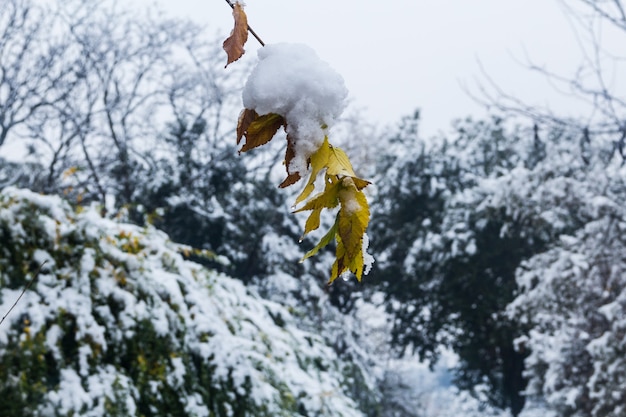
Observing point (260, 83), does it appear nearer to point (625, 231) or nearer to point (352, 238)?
point (352, 238)

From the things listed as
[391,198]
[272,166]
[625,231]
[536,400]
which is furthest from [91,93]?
[536,400]

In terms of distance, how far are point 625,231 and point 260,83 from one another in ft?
23.0

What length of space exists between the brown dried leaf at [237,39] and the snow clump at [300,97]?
0.16 ft

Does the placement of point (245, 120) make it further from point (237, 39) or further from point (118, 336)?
point (118, 336)

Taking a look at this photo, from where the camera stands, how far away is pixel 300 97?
0.63m

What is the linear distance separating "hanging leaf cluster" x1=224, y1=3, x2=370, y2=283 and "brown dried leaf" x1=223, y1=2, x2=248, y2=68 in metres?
0.09

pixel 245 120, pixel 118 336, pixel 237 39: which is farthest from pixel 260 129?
pixel 118 336

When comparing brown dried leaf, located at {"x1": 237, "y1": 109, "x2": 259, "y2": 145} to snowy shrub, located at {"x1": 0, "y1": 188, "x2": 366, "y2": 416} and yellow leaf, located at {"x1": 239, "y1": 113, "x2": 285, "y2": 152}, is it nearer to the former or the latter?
yellow leaf, located at {"x1": 239, "y1": 113, "x2": 285, "y2": 152}

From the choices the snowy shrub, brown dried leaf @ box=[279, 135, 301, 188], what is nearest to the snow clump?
brown dried leaf @ box=[279, 135, 301, 188]

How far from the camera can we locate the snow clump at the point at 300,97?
62 centimetres

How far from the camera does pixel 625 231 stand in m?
6.78

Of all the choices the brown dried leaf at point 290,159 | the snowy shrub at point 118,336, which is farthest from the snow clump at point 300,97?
the snowy shrub at point 118,336

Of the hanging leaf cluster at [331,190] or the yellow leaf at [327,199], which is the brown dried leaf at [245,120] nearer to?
the hanging leaf cluster at [331,190]

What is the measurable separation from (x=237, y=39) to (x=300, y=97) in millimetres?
123
